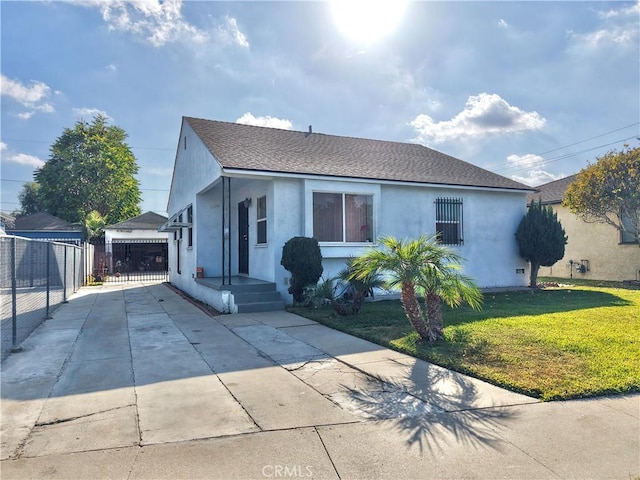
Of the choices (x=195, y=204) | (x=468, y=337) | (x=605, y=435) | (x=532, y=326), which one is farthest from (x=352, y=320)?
(x=195, y=204)

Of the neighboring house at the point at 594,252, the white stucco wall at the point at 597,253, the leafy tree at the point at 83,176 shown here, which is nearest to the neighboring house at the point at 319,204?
the neighboring house at the point at 594,252

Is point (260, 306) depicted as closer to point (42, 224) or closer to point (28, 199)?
point (42, 224)

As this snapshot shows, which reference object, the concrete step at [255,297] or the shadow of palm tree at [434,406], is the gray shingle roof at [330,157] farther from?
the shadow of palm tree at [434,406]

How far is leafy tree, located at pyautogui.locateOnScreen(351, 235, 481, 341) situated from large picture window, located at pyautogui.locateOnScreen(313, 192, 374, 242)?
473 cm

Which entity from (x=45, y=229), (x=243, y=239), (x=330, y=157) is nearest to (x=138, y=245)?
(x=45, y=229)

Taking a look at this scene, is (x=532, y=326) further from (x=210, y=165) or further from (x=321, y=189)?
(x=210, y=165)

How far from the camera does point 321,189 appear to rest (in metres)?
10.8

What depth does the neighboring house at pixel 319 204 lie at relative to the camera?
10.5 metres

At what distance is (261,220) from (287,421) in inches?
340

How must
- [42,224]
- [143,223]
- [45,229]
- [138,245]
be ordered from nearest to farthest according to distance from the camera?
[138,245]
[143,223]
[45,229]
[42,224]

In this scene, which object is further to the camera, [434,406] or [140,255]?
[140,255]

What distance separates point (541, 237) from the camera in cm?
1323

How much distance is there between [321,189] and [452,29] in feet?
18.1

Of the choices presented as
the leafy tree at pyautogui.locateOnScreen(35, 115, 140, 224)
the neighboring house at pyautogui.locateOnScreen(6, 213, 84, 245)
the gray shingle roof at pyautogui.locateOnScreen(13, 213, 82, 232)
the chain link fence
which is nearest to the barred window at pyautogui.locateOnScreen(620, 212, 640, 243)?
the chain link fence
